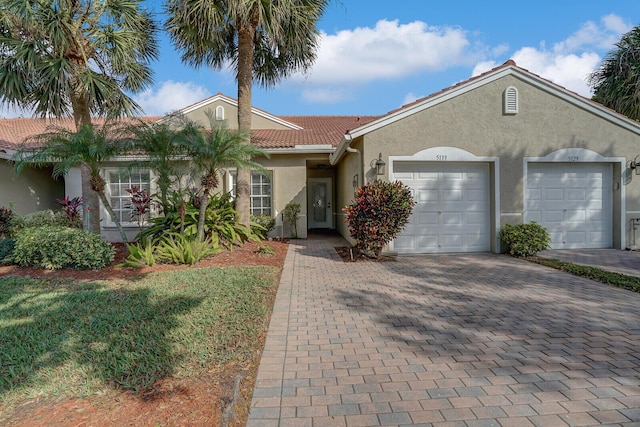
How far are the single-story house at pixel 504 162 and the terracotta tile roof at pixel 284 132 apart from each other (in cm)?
306

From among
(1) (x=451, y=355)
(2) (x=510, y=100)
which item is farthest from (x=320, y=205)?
(1) (x=451, y=355)

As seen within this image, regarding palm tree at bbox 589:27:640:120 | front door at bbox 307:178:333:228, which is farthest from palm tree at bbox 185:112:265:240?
palm tree at bbox 589:27:640:120

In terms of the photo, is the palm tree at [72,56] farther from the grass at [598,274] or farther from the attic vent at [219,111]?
the grass at [598,274]

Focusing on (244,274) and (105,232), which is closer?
(244,274)

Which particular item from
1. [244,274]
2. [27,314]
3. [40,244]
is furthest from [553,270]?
[40,244]

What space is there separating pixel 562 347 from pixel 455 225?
19.9 ft

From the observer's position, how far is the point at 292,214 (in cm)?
1215

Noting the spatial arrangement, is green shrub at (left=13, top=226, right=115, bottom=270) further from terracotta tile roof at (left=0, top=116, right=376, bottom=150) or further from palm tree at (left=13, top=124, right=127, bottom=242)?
terracotta tile roof at (left=0, top=116, right=376, bottom=150)

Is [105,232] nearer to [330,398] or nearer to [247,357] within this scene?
[247,357]

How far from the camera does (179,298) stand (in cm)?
520

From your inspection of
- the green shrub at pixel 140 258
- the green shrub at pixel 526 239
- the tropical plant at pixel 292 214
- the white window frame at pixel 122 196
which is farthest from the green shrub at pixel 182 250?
the green shrub at pixel 526 239

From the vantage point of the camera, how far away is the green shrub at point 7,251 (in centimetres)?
774

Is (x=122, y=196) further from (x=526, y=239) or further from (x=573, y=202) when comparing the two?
Result: (x=573, y=202)

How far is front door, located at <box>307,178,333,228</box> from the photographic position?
16.3 meters
